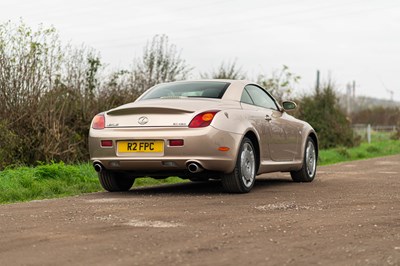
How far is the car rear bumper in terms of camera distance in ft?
28.3

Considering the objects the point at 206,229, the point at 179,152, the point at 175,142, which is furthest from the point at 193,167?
the point at 206,229

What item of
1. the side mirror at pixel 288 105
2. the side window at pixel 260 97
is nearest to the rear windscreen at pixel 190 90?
the side window at pixel 260 97

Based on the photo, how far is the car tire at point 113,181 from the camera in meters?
9.59

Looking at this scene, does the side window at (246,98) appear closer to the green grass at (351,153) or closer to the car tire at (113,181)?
the car tire at (113,181)

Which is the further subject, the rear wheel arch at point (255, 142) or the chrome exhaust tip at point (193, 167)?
the rear wheel arch at point (255, 142)

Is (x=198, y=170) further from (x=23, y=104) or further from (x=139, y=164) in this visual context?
(x=23, y=104)

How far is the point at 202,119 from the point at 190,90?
1.09 m

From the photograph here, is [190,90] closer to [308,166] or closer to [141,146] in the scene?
[141,146]

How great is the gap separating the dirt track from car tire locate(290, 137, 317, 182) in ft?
5.75

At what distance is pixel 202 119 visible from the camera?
870 centimetres

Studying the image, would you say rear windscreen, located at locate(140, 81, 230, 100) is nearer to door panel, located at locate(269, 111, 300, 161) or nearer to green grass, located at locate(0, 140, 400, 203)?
door panel, located at locate(269, 111, 300, 161)

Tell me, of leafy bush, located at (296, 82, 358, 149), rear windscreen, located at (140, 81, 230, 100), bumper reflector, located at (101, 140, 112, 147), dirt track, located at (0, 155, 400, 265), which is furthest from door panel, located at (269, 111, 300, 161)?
leafy bush, located at (296, 82, 358, 149)

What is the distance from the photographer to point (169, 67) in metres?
17.5

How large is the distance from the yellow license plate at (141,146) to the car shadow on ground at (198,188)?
0.91m
